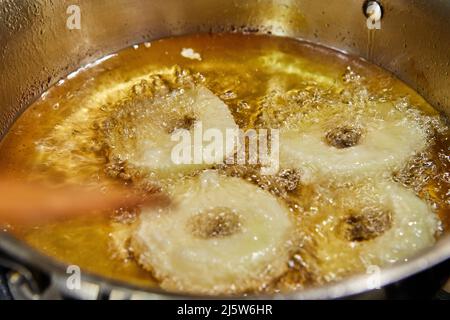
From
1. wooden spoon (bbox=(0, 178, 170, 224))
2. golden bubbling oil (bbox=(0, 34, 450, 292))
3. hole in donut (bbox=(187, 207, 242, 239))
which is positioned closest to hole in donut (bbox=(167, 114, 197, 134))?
golden bubbling oil (bbox=(0, 34, 450, 292))

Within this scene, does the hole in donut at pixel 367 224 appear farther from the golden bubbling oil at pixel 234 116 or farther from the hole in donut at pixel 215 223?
the hole in donut at pixel 215 223

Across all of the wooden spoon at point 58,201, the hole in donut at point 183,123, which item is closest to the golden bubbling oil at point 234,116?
the wooden spoon at point 58,201

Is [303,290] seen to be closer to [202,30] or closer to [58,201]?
[58,201]

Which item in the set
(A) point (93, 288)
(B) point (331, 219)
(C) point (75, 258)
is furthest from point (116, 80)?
(A) point (93, 288)

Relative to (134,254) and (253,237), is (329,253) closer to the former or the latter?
(253,237)

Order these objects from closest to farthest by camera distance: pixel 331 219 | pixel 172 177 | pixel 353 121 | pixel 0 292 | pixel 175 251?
pixel 0 292 < pixel 175 251 < pixel 331 219 < pixel 172 177 < pixel 353 121

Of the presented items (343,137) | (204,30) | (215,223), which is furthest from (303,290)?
(204,30)
